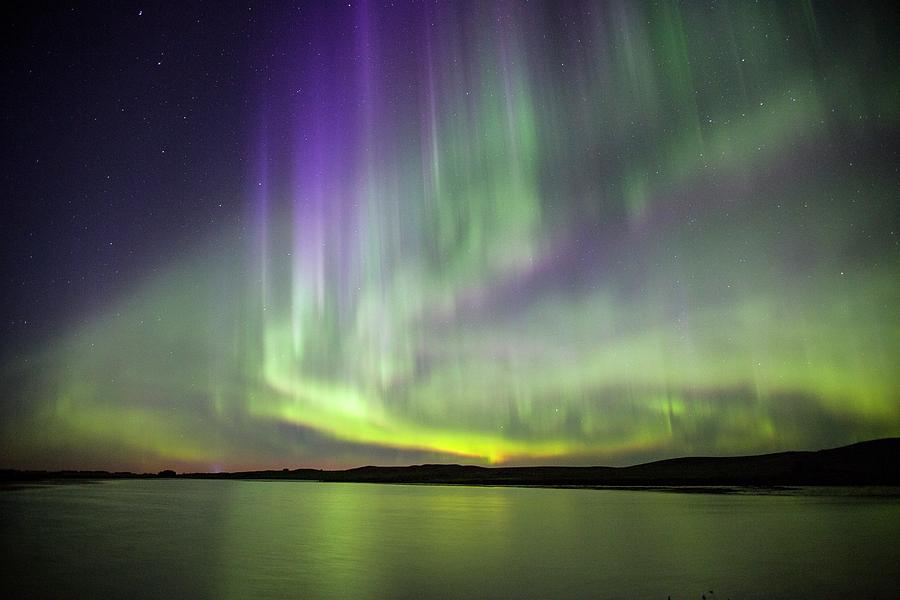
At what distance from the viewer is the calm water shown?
14344 millimetres

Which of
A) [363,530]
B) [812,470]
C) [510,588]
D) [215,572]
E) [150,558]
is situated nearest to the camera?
[510,588]

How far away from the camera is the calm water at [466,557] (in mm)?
14344

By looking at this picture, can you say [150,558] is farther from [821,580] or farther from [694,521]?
[694,521]

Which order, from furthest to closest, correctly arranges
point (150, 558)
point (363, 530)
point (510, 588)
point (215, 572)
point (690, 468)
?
1. point (690, 468)
2. point (363, 530)
3. point (150, 558)
4. point (215, 572)
5. point (510, 588)

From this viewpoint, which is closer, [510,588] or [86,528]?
[510,588]

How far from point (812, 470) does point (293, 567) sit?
11226 centimetres

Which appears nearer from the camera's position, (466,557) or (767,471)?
(466,557)

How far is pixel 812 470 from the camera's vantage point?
339 ft

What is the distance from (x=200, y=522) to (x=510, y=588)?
25650mm

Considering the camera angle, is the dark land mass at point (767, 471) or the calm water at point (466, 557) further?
the dark land mass at point (767, 471)

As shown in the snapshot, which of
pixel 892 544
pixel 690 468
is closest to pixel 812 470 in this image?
pixel 690 468

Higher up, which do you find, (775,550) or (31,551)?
(31,551)

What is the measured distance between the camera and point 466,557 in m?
19.3

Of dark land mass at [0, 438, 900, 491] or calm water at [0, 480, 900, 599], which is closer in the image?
calm water at [0, 480, 900, 599]
